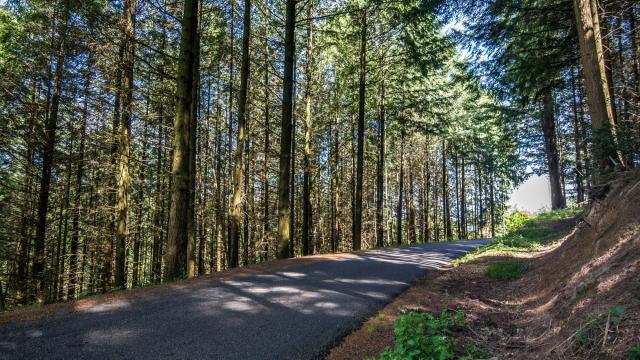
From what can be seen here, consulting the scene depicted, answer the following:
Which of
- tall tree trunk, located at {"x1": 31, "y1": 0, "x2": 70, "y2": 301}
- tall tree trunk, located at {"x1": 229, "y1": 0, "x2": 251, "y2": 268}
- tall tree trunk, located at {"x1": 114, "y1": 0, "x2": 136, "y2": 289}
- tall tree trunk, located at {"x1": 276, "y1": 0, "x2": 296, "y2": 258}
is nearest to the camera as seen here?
tall tree trunk, located at {"x1": 276, "y1": 0, "x2": 296, "y2": 258}

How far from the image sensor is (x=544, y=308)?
4.53 metres

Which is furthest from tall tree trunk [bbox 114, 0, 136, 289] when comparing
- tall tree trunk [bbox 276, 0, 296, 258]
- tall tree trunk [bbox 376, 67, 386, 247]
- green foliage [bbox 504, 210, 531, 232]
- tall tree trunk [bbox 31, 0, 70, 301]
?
green foliage [bbox 504, 210, 531, 232]

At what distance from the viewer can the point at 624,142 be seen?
21.2 feet

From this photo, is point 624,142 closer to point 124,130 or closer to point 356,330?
point 356,330

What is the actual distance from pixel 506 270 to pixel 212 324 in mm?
6286

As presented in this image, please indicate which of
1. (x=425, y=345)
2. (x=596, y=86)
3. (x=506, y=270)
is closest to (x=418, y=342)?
(x=425, y=345)

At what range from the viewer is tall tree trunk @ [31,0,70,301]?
39.0 feet

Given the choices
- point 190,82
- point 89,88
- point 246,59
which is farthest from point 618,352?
point 89,88

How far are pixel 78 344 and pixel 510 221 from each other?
22.1 meters

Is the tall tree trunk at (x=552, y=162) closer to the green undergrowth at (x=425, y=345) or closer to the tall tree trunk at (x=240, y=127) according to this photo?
the tall tree trunk at (x=240, y=127)

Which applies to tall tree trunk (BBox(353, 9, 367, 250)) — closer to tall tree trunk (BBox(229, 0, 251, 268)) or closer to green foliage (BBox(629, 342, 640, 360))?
tall tree trunk (BBox(229, 0, 251, 268))

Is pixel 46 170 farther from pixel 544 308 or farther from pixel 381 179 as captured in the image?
pixel 544 308

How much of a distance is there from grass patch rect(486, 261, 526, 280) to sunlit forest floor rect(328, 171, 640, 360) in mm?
21

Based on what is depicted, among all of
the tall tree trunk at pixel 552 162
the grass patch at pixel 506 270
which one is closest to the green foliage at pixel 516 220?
the tall tree trunk at pixel 552 162
